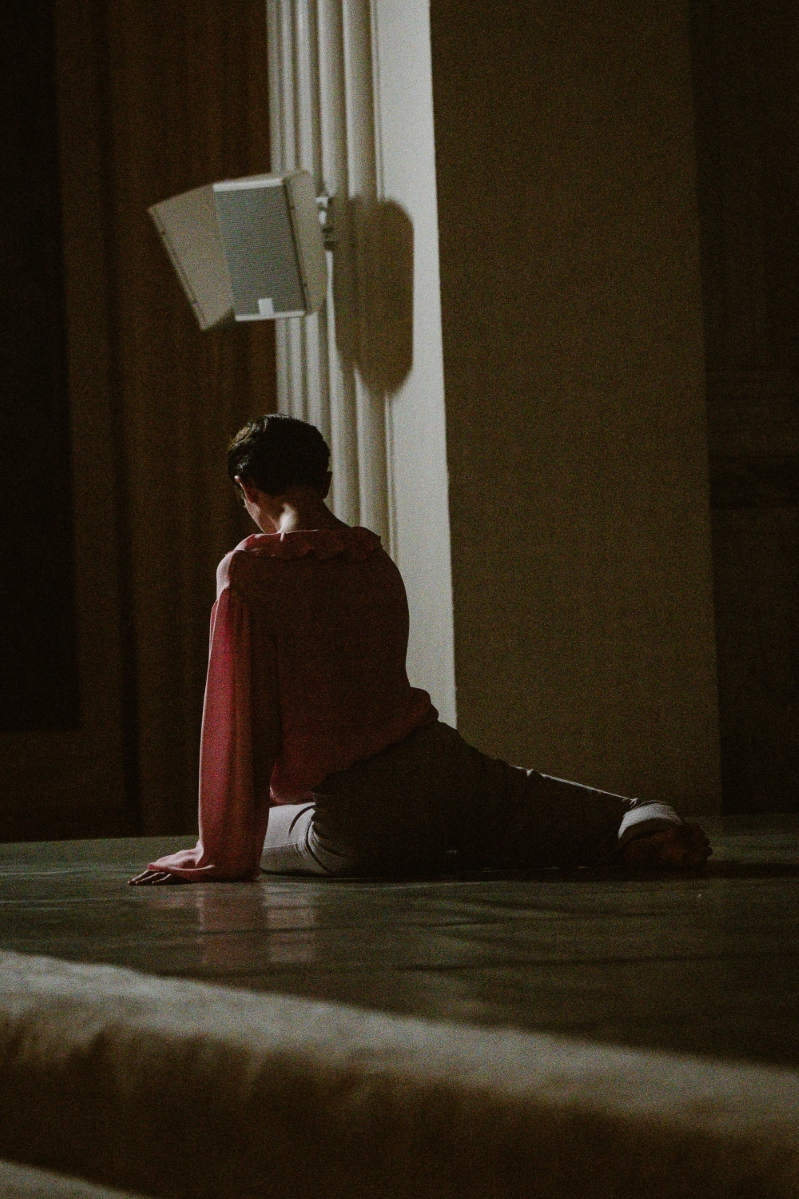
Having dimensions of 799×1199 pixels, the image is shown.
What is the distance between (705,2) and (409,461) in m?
1.81

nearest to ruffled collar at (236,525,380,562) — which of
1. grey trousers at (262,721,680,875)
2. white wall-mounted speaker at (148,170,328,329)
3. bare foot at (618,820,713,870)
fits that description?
grey trousers at (262,721,680,875)

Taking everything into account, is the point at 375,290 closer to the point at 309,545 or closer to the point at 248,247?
the point at 248,247

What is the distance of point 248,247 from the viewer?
16.1ft

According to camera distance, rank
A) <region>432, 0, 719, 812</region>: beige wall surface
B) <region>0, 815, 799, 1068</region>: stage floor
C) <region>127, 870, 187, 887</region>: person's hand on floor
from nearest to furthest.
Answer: <region>0, 815, 799, 1068</region>: stage floor
<region>127, 870, 187, 887</region>: person's hand on floor
<region>432, 0, 719, 812</region>: beige wall surface

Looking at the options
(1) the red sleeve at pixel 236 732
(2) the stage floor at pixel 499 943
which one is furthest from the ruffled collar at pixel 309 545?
(2) the stage floor at pixel 499 943

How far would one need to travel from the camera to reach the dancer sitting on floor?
2846 millimetres

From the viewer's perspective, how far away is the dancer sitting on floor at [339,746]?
285 centimetres

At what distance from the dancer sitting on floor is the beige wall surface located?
1.53 metres

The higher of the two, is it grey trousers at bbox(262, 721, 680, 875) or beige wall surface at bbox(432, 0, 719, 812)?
beige wall surface at bbox(432, 0, 719, 812)

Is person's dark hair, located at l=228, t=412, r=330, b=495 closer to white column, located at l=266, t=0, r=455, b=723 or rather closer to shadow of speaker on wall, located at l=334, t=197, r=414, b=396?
white column, located at l=266, t=0, r=455, b=723

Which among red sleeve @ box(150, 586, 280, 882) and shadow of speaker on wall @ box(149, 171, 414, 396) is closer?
red sleeve @ box(150, 586, 280, 882)

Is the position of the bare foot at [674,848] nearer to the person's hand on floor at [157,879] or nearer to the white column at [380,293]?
the person's hand on floor at [157,879]

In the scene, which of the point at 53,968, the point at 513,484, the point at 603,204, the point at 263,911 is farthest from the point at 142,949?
the point at 603,204

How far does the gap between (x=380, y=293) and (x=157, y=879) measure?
247 cm
